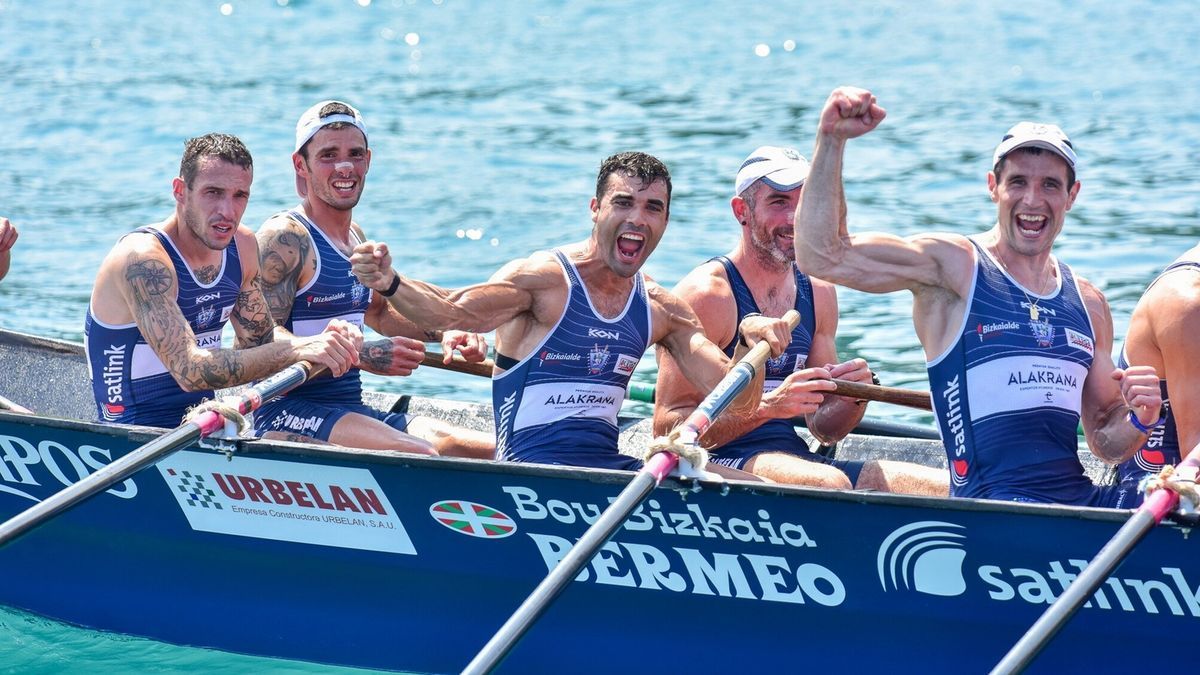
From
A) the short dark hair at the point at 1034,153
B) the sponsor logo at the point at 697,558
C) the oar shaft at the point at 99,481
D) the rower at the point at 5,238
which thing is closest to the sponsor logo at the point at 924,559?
the sponsor logo at the point at 697,558

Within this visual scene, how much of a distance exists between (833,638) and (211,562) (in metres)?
2.43

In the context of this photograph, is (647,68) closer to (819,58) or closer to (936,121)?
(819,58)

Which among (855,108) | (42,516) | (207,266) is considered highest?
(855,108)

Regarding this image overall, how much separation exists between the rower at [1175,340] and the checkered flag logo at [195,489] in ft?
10.9

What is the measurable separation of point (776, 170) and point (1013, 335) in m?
1.36

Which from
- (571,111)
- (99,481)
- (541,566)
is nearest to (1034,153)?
(541,566)

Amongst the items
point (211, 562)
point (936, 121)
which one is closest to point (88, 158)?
point (936, 121)

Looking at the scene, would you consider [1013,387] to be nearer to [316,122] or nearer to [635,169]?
[635,169]

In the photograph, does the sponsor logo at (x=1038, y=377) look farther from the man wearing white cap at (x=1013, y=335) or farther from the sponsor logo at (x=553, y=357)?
the sponsor logo at (x=553, y=357)

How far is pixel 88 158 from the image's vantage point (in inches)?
693

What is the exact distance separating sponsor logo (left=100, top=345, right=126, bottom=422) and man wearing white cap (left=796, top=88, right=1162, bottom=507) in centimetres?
288

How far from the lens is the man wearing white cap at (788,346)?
6109 mm

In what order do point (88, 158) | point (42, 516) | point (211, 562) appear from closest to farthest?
point (42, 516), point (211, 562), point (88, 158)

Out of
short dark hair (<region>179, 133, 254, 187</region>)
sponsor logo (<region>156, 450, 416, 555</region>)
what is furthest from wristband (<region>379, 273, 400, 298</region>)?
short dark hair (<region>179, 133, 254, 187</region>)
